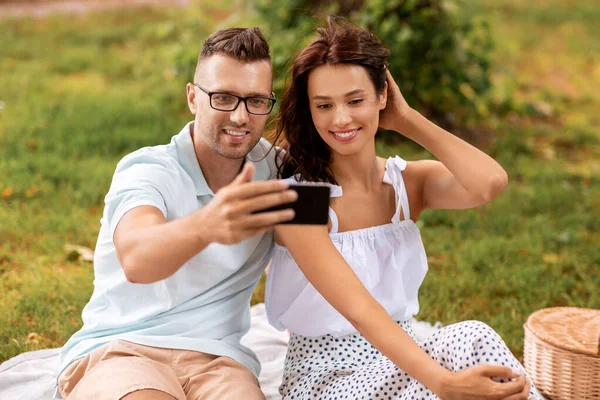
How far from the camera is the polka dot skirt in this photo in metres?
2.29

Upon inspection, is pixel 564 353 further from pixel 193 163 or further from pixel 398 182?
pixel 193 163

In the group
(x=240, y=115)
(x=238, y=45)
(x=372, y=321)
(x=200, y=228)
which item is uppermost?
(x=238, y=45)

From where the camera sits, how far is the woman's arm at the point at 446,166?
9.04 ft

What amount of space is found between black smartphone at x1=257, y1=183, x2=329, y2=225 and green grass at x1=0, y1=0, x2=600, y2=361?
210 centimetres

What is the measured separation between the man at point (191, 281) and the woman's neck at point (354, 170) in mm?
268

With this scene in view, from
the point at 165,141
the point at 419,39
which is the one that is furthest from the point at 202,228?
the point at 419,39

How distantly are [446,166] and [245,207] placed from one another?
1.20 m

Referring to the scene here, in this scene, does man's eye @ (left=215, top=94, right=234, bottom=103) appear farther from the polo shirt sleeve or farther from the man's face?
the polo shirt sleeve

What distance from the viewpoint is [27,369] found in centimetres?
329

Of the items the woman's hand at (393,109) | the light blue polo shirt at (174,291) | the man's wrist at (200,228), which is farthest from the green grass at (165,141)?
the man's wrist at (200,228)

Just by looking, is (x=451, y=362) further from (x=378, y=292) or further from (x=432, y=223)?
(x=432, y=223)

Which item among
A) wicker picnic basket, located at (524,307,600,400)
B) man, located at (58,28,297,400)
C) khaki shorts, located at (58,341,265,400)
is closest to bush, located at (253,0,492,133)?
wicker picnic basket, located at (524,307,600,400)

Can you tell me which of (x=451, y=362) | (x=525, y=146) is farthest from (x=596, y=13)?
(x=451, y=362)

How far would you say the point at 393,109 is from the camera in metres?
2.82
